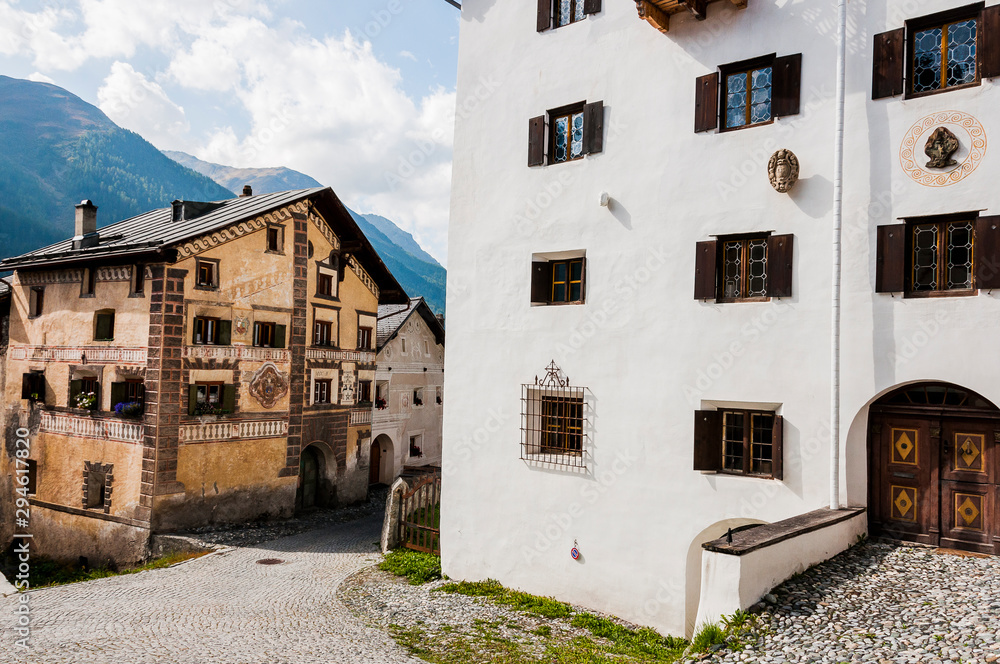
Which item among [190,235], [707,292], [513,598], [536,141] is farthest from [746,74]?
[190,235]

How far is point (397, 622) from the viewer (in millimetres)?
12062

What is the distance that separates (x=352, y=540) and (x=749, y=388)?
43.9 feet

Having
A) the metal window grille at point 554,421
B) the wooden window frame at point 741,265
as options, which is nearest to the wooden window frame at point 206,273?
the metal window grille at point 554,421

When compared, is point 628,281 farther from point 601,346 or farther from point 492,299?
point 492,299

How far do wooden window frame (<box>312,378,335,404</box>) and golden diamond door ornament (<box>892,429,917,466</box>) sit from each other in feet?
61.2

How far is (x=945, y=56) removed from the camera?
9.98 metres

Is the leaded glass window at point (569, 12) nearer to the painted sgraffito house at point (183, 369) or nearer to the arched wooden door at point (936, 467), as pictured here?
the arched wooden door at point (936, 467)

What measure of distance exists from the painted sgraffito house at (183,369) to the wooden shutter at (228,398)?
0.15 feet

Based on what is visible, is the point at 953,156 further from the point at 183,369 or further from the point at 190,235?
the point at 183,369

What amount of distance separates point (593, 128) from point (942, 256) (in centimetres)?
614

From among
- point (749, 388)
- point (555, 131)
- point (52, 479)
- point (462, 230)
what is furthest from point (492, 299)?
point (52, 479)

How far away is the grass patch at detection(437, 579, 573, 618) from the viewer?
489 inches

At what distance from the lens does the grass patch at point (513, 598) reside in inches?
489

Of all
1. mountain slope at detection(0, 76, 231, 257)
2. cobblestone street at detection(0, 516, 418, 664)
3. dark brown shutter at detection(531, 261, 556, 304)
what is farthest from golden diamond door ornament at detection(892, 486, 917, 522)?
mountain slope at detection(0, 76, 231, 257)
